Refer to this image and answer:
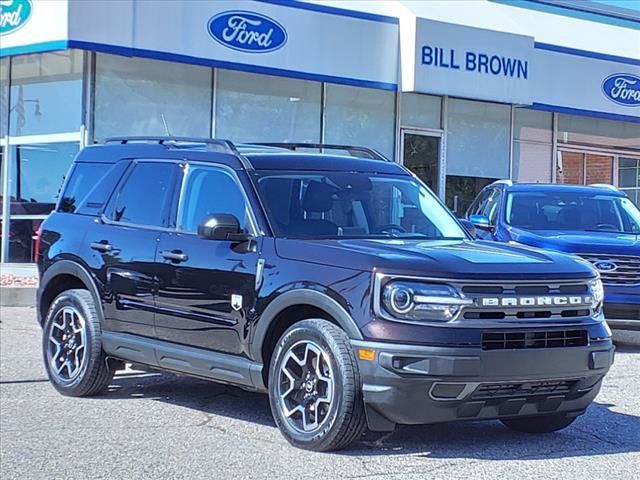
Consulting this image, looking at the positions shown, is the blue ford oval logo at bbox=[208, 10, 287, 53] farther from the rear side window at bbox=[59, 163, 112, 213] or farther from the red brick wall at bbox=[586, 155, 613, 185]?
the red brick wall at bbox=[586, 155, 613, 185]

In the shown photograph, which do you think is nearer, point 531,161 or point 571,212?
point 571,212

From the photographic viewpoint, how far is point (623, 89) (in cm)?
2253

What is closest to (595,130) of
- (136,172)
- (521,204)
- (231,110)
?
(231,110)

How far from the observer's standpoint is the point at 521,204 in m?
12.5

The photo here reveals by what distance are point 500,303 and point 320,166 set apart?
1.95 m

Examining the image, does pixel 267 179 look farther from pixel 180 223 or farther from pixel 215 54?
pixel 215 54

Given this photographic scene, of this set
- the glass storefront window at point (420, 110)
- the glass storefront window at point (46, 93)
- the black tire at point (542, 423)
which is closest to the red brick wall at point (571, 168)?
the glass storefront window at point (420, 110)

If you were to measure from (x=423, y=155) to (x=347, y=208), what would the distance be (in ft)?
44.7

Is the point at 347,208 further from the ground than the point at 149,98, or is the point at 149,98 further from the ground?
the point at 149,98

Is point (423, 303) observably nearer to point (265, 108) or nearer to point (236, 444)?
point (236, 444)

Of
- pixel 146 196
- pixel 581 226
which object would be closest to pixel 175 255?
pixel 146 196

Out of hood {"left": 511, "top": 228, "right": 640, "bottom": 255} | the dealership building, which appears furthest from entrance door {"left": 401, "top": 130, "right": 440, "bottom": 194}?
hood {"left": 511, "top": 228, "right": 640, "bottom": 255}

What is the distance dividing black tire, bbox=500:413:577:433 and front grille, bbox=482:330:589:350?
0.69 meters

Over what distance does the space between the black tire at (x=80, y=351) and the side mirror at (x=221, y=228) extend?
1.66 meters
